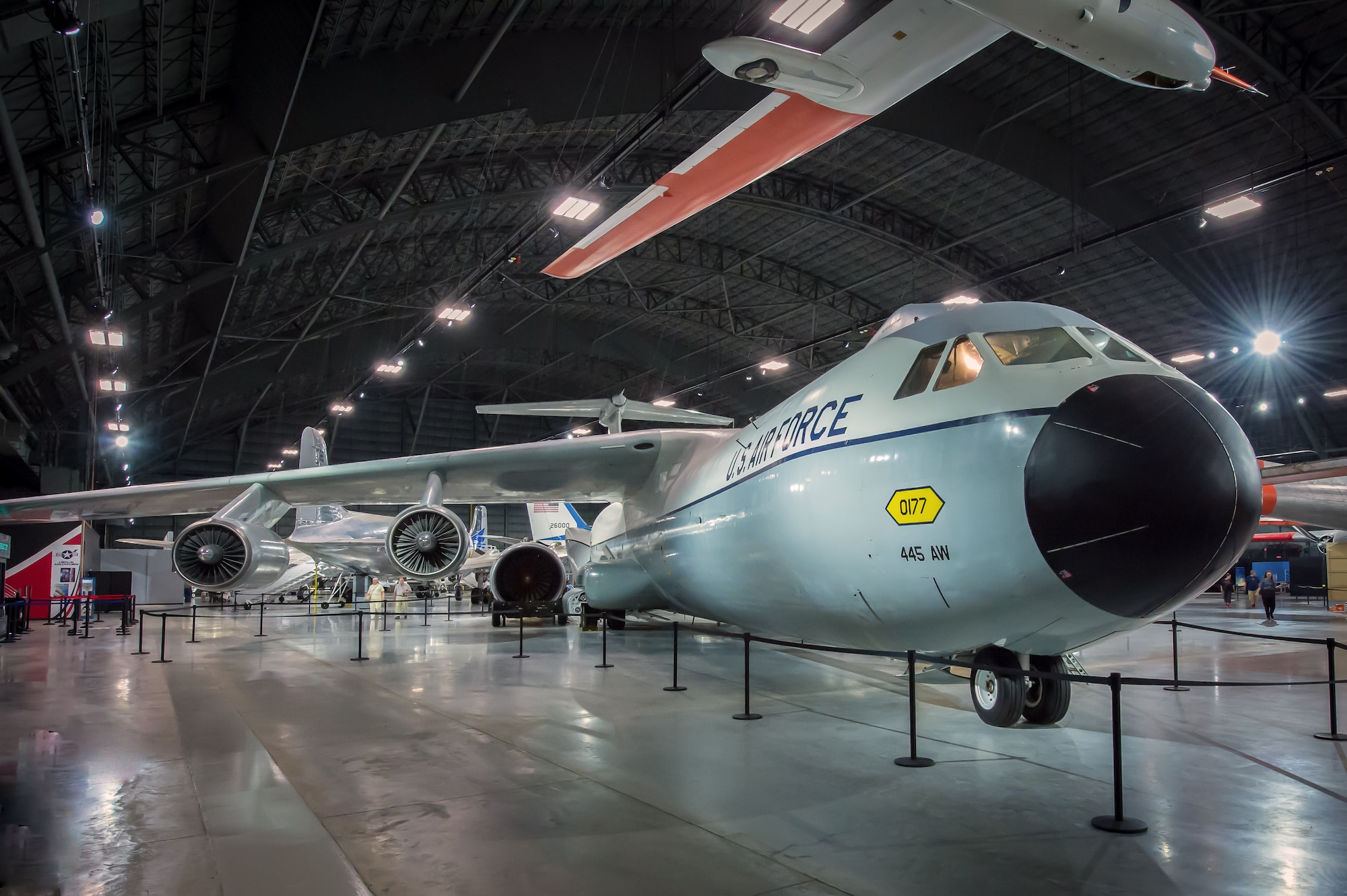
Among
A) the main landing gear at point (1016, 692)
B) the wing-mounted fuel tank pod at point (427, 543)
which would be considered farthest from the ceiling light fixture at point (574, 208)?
the main landing gear at point (1016, 692)

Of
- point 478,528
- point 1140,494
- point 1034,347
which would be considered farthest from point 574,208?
point 478,528

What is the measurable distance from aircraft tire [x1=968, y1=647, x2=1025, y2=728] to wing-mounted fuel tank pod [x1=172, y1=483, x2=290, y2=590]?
1027cm

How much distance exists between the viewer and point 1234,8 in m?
17.7

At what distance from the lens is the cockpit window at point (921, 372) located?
6359 mm

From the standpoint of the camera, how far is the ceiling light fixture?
2041cm

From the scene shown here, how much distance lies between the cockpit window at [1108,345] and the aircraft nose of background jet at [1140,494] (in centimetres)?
63

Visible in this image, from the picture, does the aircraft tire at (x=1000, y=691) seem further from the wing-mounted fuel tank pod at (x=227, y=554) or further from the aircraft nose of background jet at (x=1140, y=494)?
the wing-mounted fuel tank pod at (x=227, y=554)

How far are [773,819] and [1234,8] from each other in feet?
67.0

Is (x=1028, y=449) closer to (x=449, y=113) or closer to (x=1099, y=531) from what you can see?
(x=1099, y=531)

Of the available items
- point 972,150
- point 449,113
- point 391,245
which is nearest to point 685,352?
point 391,245

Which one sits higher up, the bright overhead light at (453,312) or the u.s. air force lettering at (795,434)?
the bright overhead light at (453,312)

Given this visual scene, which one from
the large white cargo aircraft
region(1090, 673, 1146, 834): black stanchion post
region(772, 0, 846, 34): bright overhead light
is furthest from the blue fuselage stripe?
region(772, 0, 846, 34): bright overhead light

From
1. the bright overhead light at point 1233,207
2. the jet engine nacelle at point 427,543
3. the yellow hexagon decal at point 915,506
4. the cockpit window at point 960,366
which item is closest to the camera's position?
the yellow hexagon decal at point 915,506

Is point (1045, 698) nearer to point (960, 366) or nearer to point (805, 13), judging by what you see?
point (960, 366)
